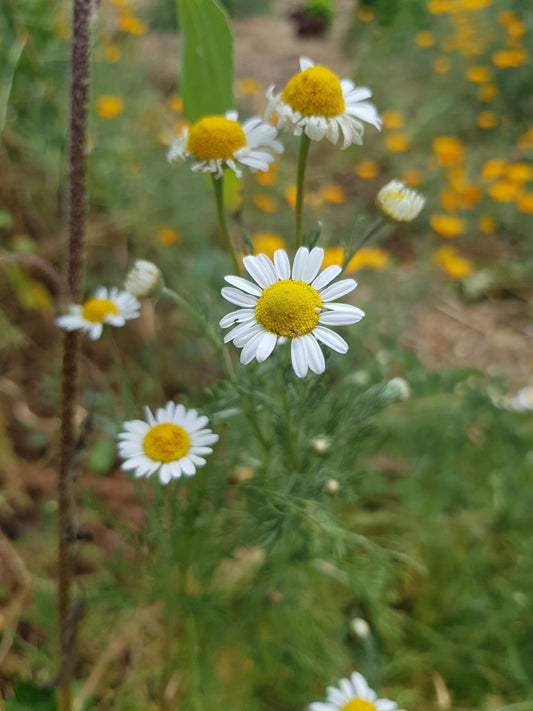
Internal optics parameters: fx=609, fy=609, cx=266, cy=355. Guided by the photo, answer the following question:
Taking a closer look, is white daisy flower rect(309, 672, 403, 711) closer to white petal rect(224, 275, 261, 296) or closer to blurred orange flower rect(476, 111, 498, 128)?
white petal rect(224, 275, 261, 296)

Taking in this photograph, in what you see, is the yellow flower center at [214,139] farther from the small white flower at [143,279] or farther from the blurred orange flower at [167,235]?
the blurred orange flower at [167,235]

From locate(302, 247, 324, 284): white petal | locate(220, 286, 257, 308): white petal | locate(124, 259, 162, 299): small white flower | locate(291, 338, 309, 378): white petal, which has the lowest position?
locate(124, 259, 162, 299): small white flower

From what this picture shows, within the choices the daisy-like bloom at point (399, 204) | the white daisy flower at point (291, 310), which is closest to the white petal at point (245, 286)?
the white daisy flower at point (291, 310)

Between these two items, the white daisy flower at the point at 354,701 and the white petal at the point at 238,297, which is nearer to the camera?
the white petal at the point at 238,297

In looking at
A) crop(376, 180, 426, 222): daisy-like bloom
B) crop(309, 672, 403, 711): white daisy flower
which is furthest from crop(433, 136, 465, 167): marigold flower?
crop(309, 672, 403, 711): white daisy flower

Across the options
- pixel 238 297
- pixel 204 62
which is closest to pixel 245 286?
pixel 238 297

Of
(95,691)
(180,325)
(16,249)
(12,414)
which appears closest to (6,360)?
(12,414)
